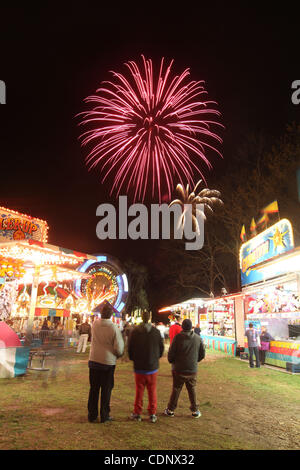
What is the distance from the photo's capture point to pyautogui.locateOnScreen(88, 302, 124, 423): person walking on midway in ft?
16.4

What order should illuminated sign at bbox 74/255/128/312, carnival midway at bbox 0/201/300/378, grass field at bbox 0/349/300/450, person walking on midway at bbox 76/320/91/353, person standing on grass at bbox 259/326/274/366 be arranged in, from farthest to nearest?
1. illuminated sign at bbox 74/255/128/312
2. person walking on midway at bbox 76/320/91/353
3. person standing on grass at bbox 259/326/274/366
4. carnival midway at bbox 0/201/300/378
5. grass field at bbox 0/349/300/450

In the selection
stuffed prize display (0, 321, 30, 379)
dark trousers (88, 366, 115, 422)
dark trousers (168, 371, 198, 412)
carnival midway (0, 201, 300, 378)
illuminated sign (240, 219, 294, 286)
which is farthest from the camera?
illuminated sign (240, 219, 294, 286)

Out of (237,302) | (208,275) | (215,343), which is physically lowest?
(215,343)

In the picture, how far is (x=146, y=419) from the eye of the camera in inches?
205

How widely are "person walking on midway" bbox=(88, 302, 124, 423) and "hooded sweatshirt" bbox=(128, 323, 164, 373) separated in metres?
0.30

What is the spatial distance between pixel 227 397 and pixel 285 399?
52.0 inches

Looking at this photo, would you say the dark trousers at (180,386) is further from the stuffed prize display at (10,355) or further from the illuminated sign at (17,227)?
the illuminated sign at (17,227)

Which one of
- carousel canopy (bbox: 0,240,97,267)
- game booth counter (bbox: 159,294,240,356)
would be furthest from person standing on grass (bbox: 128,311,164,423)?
game booth counter (bbox: 159,294,240,356)

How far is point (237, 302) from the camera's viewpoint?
59.6 feet

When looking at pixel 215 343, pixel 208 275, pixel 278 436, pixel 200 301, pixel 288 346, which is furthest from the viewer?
pixel 208 275

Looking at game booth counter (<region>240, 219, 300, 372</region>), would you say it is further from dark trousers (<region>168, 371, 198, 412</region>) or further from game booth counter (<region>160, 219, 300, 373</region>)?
dark trousers (<region>168, 371, 198, 412</region>)

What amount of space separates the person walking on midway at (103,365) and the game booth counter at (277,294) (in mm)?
6344
